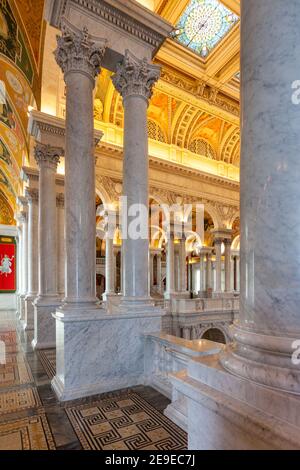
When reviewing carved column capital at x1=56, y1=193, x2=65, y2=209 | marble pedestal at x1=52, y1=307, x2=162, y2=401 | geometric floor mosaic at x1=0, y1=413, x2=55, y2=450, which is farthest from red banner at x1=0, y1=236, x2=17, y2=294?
geometric floor mosaic at x1=0, y1=413, x2=55, y2=450

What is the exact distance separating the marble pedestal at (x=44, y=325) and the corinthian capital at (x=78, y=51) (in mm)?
5205

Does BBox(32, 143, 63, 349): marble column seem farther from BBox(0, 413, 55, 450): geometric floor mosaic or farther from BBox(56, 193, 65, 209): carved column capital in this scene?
BBox(0, 413, 55, 450): geometric floor mosaic

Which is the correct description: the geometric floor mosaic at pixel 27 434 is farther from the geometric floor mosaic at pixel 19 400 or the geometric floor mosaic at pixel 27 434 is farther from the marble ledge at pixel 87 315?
the marble ledge at pixel 87 315

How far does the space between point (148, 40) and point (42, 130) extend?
12.7 feet

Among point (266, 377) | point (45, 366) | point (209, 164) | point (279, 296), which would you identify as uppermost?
point (209, 164)

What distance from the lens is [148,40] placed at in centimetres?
509

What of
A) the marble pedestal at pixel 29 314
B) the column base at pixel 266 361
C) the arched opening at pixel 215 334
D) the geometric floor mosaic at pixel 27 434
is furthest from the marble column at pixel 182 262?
the column base at pixel 266 361

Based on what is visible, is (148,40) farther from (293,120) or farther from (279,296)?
(279,296)

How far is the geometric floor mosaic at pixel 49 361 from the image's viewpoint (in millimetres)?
5207

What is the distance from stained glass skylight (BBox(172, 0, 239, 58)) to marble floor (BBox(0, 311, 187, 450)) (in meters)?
10.2

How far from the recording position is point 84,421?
10.8ft

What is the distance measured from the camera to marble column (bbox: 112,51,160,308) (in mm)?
4727

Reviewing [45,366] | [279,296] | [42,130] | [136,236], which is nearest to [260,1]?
[279,296]

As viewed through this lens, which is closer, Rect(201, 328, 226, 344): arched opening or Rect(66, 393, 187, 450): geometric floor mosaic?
Rect(66, 393, 187, 450): geometric floor mosaic
